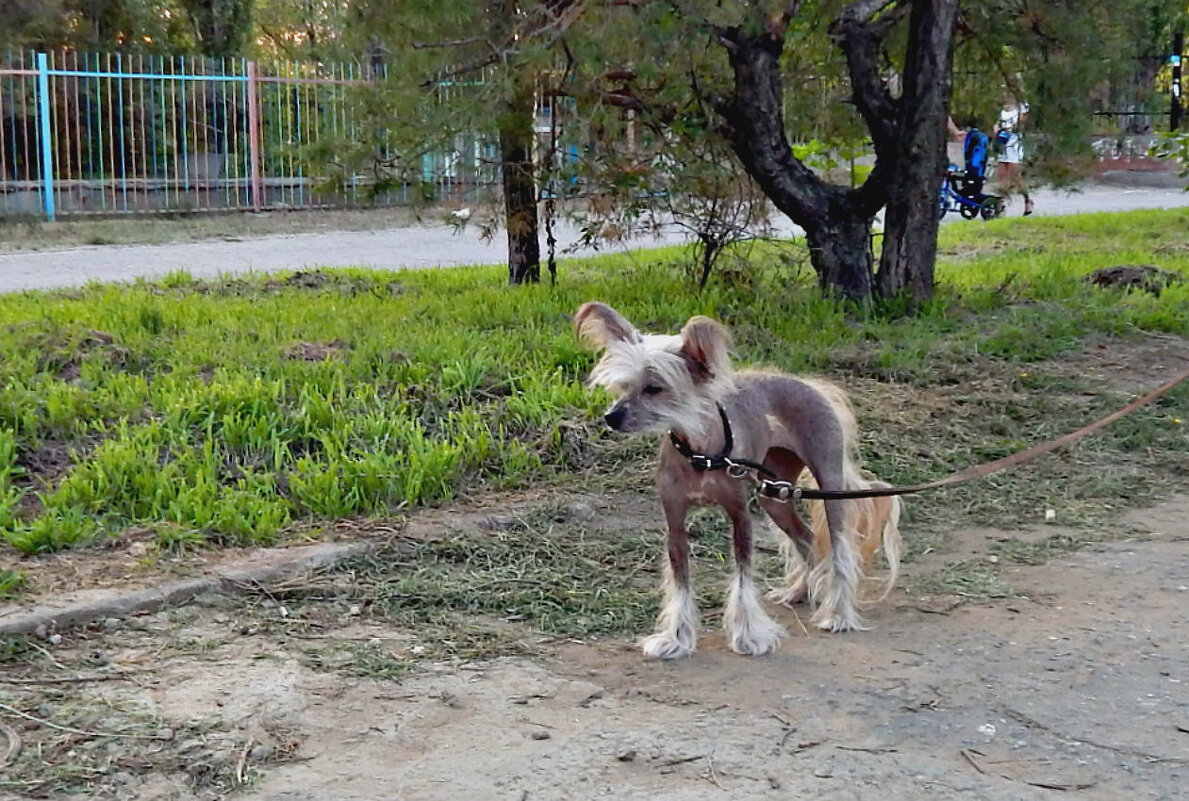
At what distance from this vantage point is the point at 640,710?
159 inches

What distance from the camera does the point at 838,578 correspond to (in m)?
4.73

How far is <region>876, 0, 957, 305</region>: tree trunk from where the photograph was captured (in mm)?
9602

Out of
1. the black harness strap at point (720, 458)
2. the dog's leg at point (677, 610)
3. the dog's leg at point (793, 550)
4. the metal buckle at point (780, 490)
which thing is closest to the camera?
the black harness strap at point (720, 458)

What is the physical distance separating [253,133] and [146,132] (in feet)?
5.01

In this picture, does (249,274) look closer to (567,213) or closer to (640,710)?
(567,213)

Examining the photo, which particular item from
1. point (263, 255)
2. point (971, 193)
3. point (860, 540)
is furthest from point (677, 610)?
point (971, 193)

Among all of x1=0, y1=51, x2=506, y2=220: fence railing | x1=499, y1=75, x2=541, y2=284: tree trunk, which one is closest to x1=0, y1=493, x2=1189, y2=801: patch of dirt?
x1=499, y1=75, x2=541, y2=284: tree trunk

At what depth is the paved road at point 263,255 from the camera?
1263 centimetres

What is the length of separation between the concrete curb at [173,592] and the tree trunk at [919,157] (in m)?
5.75

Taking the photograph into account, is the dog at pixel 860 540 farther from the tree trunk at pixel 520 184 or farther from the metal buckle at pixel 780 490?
the tree trunk at pixel 520 184

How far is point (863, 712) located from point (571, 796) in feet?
3.29

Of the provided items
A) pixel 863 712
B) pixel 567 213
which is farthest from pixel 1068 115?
pixel 863 712

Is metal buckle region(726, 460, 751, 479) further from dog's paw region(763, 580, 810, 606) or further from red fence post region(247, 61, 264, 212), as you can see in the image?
red fence post region(247, 61, 264, 212)

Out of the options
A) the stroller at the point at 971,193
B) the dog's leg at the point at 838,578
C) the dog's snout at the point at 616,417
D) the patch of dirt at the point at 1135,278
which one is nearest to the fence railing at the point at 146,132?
the stroller at the point at 971,193
